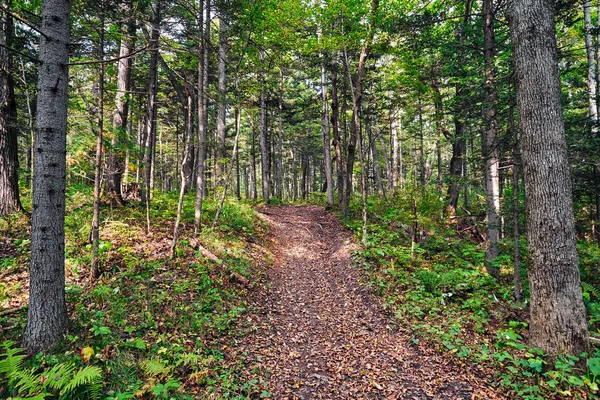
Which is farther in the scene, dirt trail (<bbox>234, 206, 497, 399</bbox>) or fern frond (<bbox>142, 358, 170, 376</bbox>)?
dirt trail (<bbox>234, 206, 497, 399</bbox>)

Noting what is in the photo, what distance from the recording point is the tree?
3.47 m

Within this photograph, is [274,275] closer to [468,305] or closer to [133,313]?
[133,313]

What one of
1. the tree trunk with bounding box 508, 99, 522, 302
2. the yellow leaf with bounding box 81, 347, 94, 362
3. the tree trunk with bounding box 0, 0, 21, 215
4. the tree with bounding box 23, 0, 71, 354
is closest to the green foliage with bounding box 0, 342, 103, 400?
the yellow leaf with bounding box 81, 347, 94, 362

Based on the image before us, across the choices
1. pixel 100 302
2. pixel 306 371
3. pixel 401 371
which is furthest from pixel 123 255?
pixel 401 371

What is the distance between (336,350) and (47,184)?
5.11m

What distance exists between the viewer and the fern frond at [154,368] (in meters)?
3.63

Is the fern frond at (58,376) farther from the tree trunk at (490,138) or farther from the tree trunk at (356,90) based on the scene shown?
the tree trunk at (356,90)

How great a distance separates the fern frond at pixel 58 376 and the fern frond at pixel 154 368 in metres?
0.81

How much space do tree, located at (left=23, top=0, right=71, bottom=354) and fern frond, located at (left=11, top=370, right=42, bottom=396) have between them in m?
0.65

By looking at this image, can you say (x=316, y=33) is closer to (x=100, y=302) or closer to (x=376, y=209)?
(x=376, y=209)

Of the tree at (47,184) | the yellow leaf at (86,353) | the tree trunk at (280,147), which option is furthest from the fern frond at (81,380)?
the tree trunk at (280,147)

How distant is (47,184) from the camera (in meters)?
3.49

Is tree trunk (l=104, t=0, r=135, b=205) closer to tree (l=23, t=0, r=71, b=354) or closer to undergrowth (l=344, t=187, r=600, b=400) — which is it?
tree (l=23, t=0, r=71, b=354)

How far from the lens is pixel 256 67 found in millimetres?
13938
